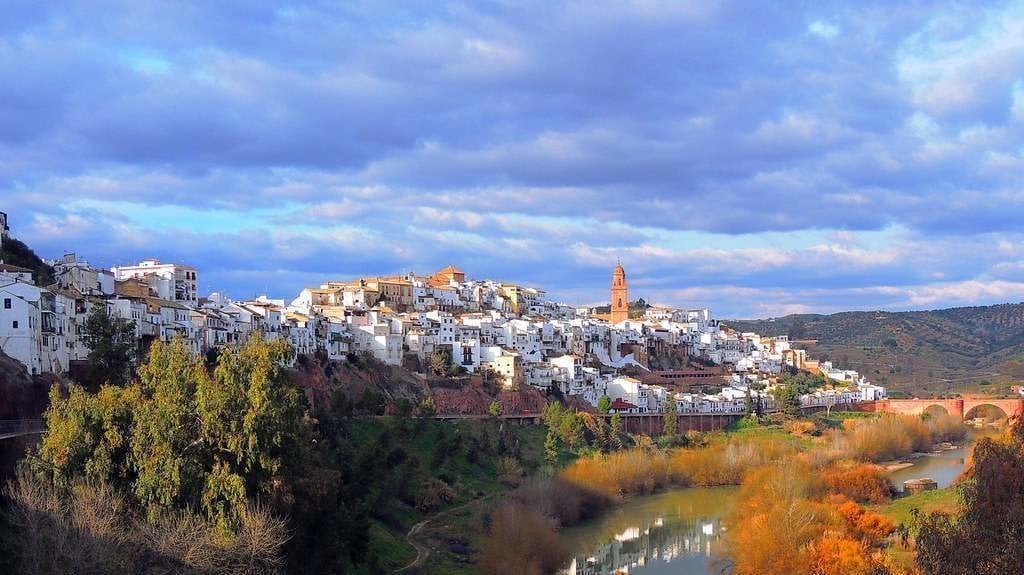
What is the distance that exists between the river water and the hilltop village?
18.3 meters

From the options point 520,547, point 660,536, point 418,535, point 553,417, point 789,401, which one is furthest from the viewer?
point 789,401

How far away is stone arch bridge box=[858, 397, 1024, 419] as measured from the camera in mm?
101625

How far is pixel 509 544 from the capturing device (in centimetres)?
3881

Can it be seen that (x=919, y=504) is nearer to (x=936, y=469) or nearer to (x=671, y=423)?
(x=936, y=469)

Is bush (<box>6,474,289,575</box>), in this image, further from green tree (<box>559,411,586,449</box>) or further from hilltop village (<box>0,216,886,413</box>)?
green tree (<box>559,411,586,449</box>)

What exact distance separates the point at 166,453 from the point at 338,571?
25.6 feet

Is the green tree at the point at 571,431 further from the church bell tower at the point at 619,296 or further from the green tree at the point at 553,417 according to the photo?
the church bell tower at the point at 619,296

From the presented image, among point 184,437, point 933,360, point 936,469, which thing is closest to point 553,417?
point 936,469

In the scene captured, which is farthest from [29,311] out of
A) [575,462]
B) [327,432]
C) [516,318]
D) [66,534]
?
[516,318]

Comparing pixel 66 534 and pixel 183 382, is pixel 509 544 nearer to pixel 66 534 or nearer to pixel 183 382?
pixel 183 382

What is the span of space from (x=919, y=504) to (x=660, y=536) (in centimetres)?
1285

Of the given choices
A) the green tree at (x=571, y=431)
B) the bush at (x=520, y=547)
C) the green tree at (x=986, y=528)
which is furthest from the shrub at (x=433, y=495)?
the green tree at (x=986, y=528)

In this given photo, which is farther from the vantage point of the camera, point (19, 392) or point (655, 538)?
point (655, 538)

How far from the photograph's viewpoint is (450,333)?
86812 mm
